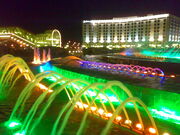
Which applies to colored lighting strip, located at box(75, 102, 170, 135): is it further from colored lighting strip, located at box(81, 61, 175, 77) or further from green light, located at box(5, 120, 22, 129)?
colored lighting strip, located at box(81, 61, 175, 77)

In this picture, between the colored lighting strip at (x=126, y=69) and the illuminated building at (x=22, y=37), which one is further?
the illuminated building at (x=22, y=37)

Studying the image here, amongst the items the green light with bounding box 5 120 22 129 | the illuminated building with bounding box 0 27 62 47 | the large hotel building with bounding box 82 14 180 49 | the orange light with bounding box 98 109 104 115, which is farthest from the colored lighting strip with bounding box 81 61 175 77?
the large hotel building with bounding box 82 14 180 49

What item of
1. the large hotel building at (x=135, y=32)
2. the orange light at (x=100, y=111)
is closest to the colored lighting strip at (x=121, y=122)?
the orange light at (x=100, y=111)

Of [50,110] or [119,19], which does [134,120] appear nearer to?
[50,110]

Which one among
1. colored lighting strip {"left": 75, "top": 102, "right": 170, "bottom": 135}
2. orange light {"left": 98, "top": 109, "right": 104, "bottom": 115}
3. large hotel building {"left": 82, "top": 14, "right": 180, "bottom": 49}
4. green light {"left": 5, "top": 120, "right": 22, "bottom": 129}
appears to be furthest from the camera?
large hotel building {"left": 82, "top": 14, "right": 180, "bottom": 49}

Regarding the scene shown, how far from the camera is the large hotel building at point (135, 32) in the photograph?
10794 centimetres

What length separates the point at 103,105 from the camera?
1052cm

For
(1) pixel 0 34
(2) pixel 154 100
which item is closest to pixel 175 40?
(1) pixel 0 34

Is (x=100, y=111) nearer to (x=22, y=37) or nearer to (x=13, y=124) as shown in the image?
(x=13, y=124)

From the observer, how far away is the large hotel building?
354 feet

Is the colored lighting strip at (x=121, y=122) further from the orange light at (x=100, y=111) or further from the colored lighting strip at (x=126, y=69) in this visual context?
the colored lighting strip at (x=126, y=69)

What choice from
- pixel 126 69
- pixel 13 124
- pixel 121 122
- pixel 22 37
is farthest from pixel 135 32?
pixel 13 124

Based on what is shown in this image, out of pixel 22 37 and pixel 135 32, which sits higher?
pixel 135 32

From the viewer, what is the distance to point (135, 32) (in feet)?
386
